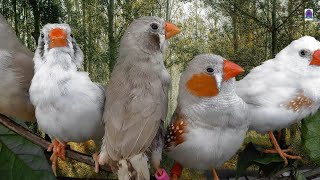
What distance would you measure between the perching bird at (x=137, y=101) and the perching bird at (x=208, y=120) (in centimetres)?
4

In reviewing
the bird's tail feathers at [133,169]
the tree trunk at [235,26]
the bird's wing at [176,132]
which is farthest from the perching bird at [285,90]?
the tree trunk at [235,26]

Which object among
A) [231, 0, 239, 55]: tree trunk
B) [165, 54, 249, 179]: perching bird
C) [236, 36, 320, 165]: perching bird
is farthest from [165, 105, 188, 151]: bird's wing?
[231, 0, 239, 55]: tree trunk

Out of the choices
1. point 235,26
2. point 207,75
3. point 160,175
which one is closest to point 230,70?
point 207,75

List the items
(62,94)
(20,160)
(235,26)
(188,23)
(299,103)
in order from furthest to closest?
(235,26) < (188,23) < (299,103) < (62,94) < (20,160)

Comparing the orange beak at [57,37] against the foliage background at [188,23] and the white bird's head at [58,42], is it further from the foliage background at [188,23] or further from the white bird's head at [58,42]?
the foliage background at [188,23]

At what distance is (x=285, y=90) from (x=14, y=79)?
356 millimetres

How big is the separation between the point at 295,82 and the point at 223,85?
0.15 meters

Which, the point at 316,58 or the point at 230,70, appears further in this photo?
the point at 316,58

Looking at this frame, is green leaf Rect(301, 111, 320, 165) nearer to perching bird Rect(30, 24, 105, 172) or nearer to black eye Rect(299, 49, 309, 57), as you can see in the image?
black eye Rect(299, 49, 309, 57)

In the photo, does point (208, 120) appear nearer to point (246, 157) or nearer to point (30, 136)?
point (246, 157)

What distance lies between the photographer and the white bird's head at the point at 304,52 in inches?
21.5

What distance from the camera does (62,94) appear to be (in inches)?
16.9

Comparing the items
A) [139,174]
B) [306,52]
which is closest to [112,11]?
[306,52]

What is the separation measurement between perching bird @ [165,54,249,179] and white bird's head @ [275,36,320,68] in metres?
0.13
